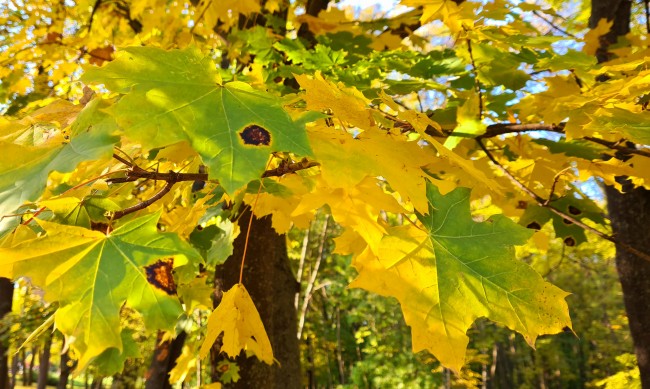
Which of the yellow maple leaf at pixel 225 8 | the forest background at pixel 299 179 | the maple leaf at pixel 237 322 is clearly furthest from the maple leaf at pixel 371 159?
the yellow maple leaf at pixel 225 8

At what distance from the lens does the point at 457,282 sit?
2.88ft

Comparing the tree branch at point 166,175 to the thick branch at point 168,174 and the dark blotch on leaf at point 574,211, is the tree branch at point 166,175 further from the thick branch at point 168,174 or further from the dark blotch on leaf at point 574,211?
the dark blotch on leaf at point 574,211

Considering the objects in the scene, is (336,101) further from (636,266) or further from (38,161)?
(636,266)

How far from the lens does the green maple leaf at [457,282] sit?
836 mm

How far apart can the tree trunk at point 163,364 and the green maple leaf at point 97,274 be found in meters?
3.14

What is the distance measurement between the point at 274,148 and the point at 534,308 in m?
0.59

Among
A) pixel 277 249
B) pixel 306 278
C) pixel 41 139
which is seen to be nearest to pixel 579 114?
pixel 41 139

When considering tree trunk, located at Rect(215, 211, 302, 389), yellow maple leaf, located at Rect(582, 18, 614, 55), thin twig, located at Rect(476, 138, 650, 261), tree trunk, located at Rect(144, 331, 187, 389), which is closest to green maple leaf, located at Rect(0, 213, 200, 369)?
thin twig, located at Rect(476, 138, 650, 261)

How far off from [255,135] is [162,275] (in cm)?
30

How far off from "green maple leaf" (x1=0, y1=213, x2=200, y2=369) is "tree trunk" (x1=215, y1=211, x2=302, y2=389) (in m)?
1.68

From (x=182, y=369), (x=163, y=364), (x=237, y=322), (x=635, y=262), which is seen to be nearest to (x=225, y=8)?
(x=237, y=322)

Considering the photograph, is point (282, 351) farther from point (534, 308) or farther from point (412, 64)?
point (534, 308)

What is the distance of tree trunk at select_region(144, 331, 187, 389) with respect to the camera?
356 centimetres

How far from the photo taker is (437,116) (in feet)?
5.80
